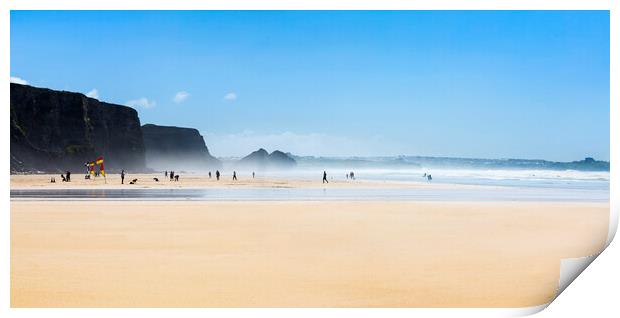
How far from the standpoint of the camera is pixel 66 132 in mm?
61938

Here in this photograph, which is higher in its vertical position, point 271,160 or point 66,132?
point 66,132

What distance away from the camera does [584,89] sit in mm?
11352

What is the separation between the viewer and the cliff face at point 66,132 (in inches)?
2156

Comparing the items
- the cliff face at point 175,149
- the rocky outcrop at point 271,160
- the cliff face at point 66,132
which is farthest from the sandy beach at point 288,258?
the cliff face at point 175,149

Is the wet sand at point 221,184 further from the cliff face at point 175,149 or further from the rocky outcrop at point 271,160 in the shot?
the cliff face at point 175,149

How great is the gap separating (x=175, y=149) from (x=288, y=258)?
8410 cm

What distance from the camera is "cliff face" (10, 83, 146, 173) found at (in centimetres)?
5475
